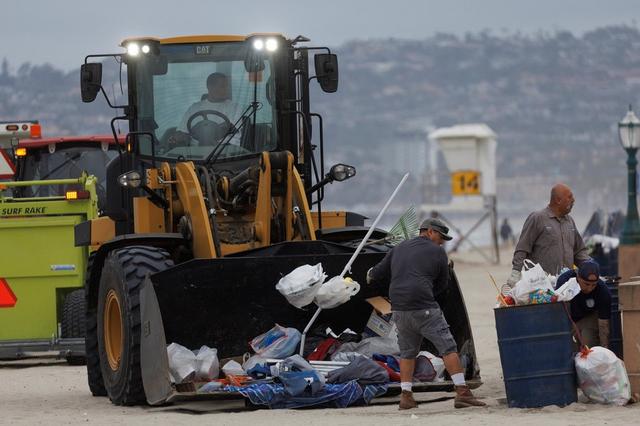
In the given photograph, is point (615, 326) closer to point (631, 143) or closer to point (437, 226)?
point (437, 226)

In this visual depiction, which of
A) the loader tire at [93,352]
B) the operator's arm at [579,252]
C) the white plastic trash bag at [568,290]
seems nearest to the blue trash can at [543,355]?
the white plastic trash bag at [568,290]

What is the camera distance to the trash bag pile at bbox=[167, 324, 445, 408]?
Answer: 1304 centimetres

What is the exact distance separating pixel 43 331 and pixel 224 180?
4953 mm

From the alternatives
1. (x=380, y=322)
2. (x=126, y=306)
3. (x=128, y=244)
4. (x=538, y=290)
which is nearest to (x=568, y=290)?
(x=538, y=290)

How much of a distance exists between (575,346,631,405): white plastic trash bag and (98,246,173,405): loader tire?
131 inches

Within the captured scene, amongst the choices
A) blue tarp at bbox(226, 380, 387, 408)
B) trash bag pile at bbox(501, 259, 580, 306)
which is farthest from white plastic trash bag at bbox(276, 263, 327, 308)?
trash bag pile at bbox(501, 259, 580, 306)

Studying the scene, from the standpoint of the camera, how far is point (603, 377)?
40.5ft

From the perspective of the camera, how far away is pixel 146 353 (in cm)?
1309

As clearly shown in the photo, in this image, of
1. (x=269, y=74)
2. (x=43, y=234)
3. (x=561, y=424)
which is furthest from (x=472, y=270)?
(x=561, y=424)

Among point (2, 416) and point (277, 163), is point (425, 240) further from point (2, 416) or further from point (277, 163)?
point (2, 416)

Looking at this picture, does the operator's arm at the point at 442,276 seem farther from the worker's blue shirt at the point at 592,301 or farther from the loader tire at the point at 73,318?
the loader tire at the point at 73,318

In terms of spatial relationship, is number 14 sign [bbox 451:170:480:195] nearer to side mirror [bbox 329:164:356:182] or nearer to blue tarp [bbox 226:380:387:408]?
side mirror [bbox 329:164:356:182]

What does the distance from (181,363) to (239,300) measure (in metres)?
0.75

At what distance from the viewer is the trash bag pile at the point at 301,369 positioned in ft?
42.8
